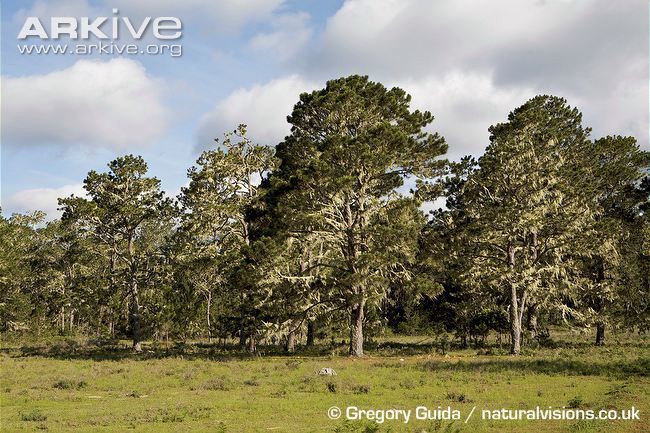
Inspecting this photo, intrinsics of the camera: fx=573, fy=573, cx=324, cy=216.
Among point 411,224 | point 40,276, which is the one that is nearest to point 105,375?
point 411,224

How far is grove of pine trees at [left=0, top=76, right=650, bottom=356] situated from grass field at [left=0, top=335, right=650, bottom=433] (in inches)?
183

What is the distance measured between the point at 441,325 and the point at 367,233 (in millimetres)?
16297

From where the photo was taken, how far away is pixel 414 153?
37.1 metres

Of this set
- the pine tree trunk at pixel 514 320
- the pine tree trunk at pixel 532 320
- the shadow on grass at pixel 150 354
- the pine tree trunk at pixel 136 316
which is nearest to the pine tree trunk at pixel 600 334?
the pine tree trunk at pixel 532 320

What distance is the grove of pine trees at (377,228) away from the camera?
35.5 meters

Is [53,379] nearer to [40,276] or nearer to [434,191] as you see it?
[434,191]

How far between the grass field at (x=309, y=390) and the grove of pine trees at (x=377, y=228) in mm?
4661

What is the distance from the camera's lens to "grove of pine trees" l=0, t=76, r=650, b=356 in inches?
1399

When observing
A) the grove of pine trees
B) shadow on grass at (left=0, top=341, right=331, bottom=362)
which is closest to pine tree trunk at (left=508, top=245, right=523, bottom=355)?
the grove of pine trees

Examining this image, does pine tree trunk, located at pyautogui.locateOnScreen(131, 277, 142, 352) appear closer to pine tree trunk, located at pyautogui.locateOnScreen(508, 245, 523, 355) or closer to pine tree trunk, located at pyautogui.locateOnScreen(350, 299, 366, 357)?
pine tree trunk, located at pyautogui.locateOnScreen(350, 299, 366, 357)

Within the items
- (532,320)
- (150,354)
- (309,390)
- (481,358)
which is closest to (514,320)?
(481,358)

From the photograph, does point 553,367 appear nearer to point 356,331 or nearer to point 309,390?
point 356,331

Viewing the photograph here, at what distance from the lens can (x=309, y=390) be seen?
931 inches

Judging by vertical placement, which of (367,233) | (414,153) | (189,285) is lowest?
(189,285)
